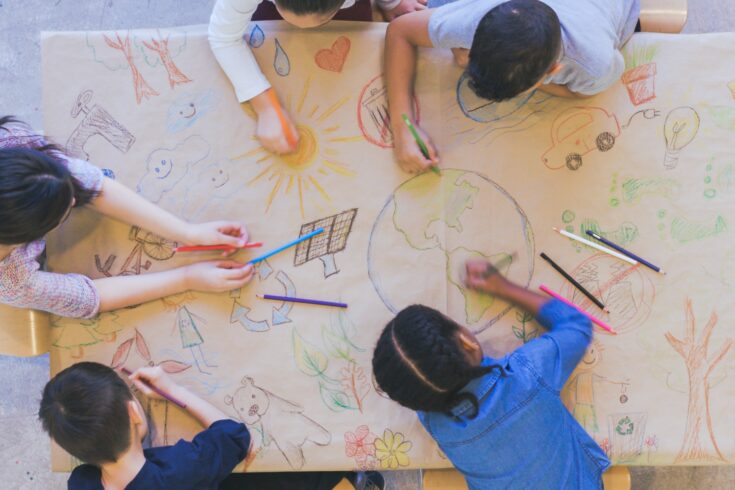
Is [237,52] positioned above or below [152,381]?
above

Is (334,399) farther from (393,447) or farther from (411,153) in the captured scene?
(411,153)

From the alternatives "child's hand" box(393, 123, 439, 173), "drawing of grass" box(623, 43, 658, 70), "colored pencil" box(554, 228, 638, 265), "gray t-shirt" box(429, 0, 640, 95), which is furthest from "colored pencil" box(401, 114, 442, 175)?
"drawing of grass" box(623, 43, 658, 70)

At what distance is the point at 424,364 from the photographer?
81cm

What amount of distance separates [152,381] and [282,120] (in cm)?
44

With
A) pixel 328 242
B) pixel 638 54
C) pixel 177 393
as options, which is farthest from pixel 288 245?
pixel 638 54

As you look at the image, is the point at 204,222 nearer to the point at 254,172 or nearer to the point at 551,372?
the point at 254,172

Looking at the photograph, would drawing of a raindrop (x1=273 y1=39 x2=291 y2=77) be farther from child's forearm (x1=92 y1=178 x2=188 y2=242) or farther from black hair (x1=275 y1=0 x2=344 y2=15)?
child's forearm (x1=92 y1=178 x2=188 y2=242)

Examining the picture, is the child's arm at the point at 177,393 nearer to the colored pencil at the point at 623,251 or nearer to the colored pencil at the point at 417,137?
the colored pencil at the point at 417,137

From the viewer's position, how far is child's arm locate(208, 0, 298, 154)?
0.92 metres

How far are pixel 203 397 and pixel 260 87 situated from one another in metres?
0.48

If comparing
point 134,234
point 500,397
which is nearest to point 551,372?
point 500,397

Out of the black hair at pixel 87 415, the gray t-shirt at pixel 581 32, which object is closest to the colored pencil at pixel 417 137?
the gray t-shirt at pixel 581 32

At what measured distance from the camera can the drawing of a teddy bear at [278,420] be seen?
2.97ft

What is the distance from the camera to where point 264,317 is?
36.5 inches
